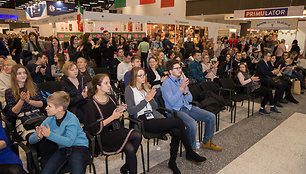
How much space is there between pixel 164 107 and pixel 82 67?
1606 millimetres

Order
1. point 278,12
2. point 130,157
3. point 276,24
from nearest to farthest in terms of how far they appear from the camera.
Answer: point 130,157
point 278,12
point 276,24

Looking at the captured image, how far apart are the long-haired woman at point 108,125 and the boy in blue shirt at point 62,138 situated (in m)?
0.24

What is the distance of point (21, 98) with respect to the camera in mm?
2570

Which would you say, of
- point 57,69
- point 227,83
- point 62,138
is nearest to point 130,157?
point 62,138

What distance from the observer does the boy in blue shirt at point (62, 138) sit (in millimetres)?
1895

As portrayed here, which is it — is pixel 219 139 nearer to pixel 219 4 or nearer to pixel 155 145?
pixel 155 145

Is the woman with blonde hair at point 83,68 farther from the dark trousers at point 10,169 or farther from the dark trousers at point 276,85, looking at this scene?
the dark trousers at point 276,85

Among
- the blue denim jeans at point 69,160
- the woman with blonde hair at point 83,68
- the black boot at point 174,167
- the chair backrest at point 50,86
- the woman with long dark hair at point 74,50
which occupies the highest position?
the woman with long dark hair at point 74,50

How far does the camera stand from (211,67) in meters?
5.24

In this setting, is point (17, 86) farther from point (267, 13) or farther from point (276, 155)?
point (267, 13)

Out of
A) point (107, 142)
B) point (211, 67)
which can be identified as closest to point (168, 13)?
point (211, 67)

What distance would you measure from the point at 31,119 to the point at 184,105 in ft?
6.67

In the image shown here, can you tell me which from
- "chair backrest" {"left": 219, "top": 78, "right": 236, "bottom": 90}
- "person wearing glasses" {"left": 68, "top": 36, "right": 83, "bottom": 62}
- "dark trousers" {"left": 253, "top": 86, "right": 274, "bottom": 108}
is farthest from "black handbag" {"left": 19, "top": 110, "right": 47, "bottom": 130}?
"dark trousers" {"left": 253, "top": 86, "right": 274, "bottom": 108}

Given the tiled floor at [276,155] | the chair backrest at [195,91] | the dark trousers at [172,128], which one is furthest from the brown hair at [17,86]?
the tiled floor at [276,155]
